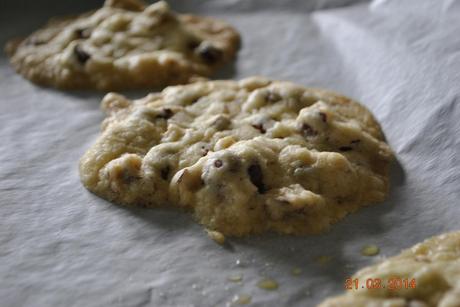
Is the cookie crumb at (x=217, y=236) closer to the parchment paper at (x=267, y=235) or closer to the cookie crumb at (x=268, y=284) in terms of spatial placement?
the parchment paper at (x=267, y=235)

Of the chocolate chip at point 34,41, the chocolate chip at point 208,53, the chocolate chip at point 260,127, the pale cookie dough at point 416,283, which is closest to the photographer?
the pale cookie dough at point 416,283

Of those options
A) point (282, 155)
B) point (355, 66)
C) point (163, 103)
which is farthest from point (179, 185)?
point (355, 66)

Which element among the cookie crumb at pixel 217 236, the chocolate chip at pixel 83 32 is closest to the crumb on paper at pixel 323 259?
the cookie crumb at pixel 217 236

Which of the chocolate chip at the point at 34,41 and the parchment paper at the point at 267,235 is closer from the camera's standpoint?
the parchment paper at the point at 267,235

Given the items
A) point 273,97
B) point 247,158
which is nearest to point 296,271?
point 247,158

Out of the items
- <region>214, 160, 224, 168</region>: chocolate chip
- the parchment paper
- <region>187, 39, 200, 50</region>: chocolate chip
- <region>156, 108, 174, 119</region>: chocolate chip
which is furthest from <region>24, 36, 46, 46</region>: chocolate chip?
<region>214, 160, 224, 168</region>: chocolate chip
